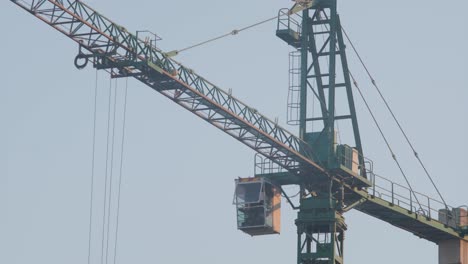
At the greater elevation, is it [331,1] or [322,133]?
[331,1]

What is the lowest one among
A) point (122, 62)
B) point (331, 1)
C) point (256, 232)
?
point (256, 232)

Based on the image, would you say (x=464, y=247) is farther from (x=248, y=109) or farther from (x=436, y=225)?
(x=248, y=109)

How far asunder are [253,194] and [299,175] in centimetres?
371

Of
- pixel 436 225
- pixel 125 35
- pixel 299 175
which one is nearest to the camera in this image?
pixel 125 35

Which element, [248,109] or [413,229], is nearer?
[248,109]

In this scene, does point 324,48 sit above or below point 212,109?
above

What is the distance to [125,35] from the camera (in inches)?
4530

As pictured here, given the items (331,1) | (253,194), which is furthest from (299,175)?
(331,1)

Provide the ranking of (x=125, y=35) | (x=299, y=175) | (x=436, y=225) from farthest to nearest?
1. (x=436, y=225)
2. (x=299, y=175)
3. (x=125, y=35)

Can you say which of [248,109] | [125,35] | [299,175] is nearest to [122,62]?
[125,35]

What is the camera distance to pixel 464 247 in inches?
5600

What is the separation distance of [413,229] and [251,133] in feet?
77.8

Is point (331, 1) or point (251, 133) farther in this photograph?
point (331, 1)

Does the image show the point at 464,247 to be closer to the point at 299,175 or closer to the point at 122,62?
the point at 299,175
